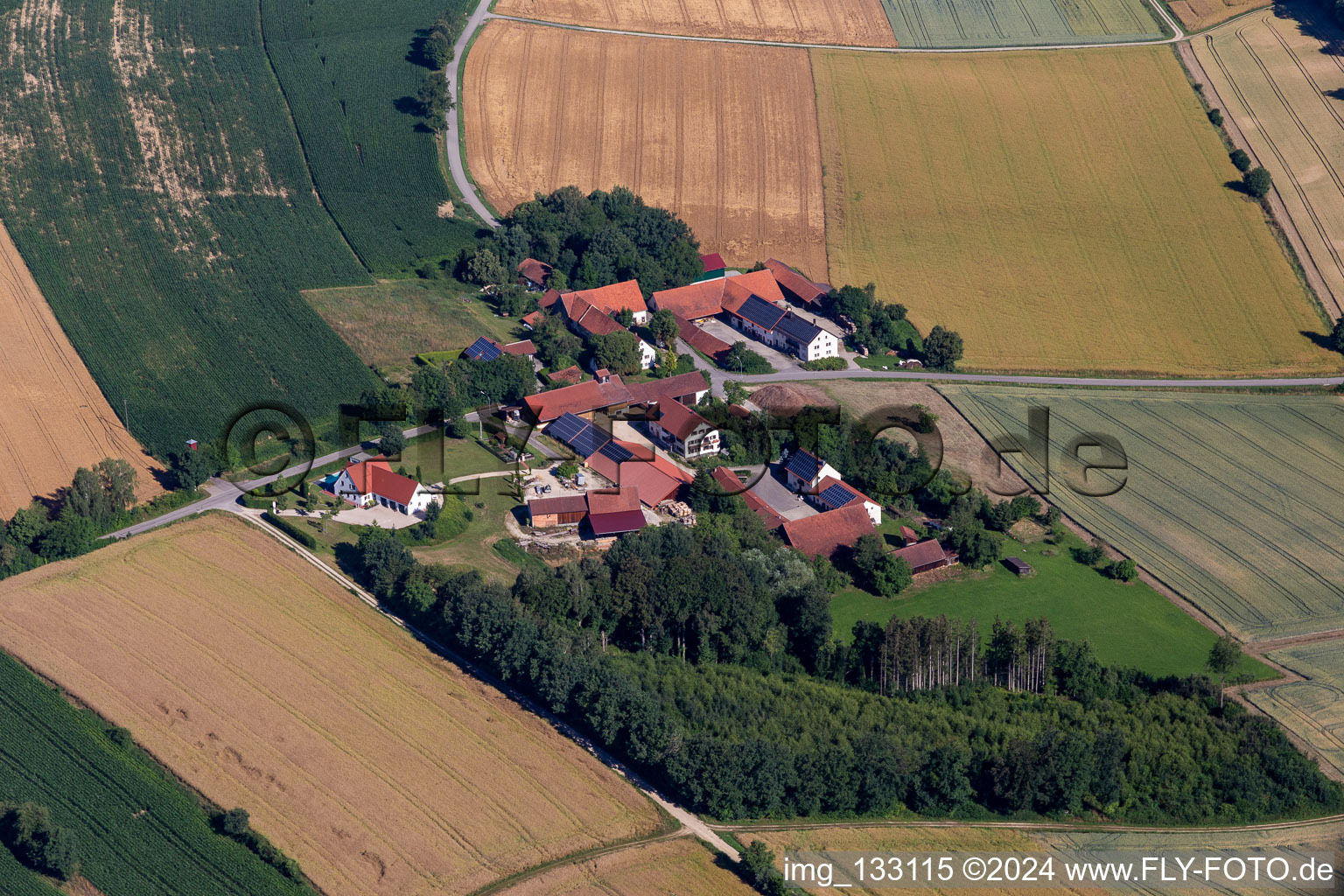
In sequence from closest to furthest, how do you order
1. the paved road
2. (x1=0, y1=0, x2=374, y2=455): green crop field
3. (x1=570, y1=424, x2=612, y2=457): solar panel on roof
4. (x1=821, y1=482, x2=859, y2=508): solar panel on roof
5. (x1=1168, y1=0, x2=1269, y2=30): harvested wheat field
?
(x1=821, y1=482, x2=859, y2=508): solar panel on roof → (x1=570, y1=424, x2=612, y2=457): solar panel on roof → (x1=0, y1=0, x2=374, y2=455): green crop field → the paved road → (x1=1168, y1=0, x2=1269, y2=30): harvested wheat field

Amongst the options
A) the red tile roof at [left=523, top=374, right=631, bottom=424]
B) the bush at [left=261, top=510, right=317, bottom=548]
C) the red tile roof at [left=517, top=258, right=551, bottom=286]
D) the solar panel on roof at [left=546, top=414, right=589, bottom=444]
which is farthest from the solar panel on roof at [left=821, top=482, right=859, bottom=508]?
the red tile roof at [left=517, top=258, right=551, bottom=286]

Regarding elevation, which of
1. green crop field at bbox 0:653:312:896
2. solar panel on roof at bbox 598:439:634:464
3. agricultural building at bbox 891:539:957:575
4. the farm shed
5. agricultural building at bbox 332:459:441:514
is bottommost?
green crop field at bbox 0:653:312:896

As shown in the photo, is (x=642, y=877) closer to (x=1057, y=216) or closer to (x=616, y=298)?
(x=616, y=298)

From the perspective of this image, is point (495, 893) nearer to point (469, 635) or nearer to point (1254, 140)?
point (469, 635)

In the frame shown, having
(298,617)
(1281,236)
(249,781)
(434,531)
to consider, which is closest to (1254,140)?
(1281,236)

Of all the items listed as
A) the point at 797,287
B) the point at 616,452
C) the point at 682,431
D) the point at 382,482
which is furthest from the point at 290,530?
the point at 797,287

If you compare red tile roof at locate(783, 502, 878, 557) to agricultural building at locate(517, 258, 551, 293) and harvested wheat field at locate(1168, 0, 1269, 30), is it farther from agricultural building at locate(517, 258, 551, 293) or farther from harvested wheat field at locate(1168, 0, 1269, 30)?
harvested wheat field at locate(1168, 0, 1269, 30)
